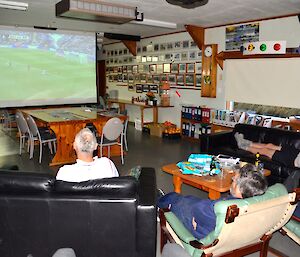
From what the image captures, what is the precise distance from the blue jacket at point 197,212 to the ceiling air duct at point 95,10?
10.3ft

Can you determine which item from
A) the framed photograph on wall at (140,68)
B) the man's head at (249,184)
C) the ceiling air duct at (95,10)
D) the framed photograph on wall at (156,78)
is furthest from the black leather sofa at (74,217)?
the framed photograph on wall at (140,68)

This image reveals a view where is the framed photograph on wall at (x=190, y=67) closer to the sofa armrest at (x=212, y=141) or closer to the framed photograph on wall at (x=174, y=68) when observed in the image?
the framed photograph on wall at (x=174, y=68)

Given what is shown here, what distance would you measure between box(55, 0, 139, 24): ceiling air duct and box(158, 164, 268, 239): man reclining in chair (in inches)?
129

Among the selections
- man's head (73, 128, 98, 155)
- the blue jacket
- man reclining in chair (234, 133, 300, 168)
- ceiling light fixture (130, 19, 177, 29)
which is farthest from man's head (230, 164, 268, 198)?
ceiling light fixture (130, 19, 177, 29)

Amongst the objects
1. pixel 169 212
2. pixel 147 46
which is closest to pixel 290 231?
pixel 169 212

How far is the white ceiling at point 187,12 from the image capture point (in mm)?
4956

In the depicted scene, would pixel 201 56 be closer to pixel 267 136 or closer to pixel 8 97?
pixel 267 136

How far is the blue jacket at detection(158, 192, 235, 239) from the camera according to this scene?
212 centimetres

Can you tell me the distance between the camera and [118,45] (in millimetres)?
11023

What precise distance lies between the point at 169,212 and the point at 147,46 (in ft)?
25.6

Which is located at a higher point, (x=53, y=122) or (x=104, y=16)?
(x=104, y=16)

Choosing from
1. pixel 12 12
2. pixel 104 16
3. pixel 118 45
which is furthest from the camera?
pixel 118 45

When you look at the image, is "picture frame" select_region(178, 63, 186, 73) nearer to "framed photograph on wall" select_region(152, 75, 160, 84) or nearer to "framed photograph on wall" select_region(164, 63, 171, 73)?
"framed photograph on wall" select_region(164, 63, 171, 73)

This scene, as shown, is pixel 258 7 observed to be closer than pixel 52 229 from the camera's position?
No
